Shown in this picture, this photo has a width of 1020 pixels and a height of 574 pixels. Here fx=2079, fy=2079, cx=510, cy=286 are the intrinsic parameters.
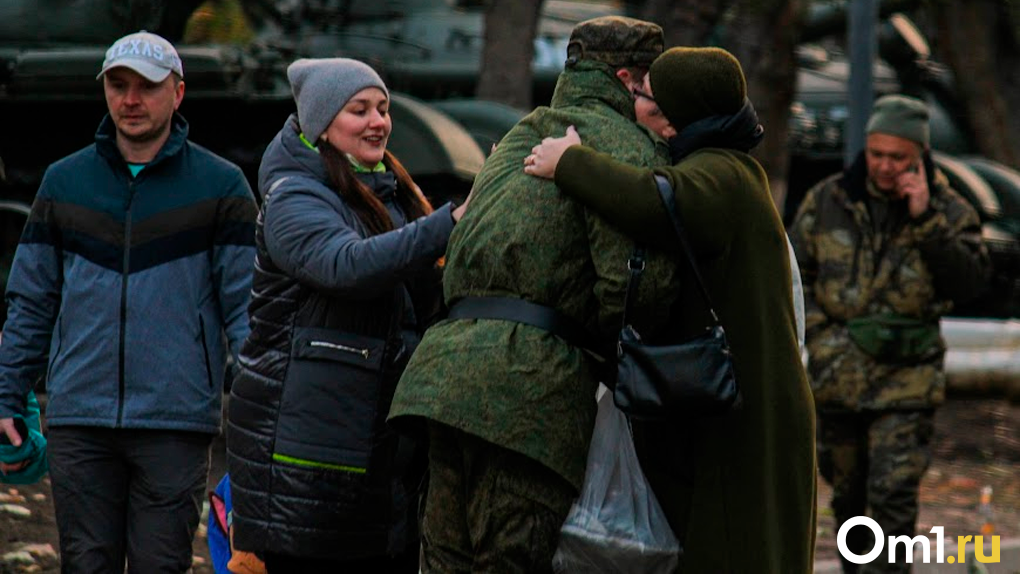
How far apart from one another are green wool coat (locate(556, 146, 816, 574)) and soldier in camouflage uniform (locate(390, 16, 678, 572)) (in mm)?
102

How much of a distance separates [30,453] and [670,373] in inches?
88.5

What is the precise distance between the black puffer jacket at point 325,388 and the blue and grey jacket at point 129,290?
526 mm

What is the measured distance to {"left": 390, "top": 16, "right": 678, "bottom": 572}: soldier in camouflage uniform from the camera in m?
4.56

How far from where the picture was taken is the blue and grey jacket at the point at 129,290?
5742 mm

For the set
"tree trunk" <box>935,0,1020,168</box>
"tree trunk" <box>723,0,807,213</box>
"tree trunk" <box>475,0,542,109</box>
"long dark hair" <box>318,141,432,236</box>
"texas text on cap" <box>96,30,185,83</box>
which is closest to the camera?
"long dark hair" <box>318,141,432,236</box>

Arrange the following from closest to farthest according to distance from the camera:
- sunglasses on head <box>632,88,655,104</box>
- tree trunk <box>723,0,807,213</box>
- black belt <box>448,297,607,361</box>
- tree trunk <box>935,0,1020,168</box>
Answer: black belt <box>448,297,607,361</box>, sunglasses on head <box>632,88,655,104</box>, tree trunk <box>723,0,807,213</box>, tree trunk <box>935,0,1020,168</box>

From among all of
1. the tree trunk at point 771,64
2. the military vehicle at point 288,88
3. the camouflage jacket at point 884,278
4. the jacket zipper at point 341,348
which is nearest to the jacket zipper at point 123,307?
the jacket zipper at point 341,348

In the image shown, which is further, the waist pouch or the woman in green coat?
the waist pouch

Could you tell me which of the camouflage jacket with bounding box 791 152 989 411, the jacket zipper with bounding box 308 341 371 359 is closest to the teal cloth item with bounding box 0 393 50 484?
the jacket zipper with bounding box 308 341 371 359

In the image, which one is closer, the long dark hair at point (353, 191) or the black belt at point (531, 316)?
the black belt at point (531, 316)

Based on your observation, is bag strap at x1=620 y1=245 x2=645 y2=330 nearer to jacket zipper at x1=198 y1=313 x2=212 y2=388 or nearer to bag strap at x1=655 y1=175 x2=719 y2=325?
bag strap at x1=655 y1=175 x2=719 y2=325

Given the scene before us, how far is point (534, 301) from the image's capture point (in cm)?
461

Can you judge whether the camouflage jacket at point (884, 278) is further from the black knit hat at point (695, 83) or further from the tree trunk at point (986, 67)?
the tree trunk at point (986, 67)

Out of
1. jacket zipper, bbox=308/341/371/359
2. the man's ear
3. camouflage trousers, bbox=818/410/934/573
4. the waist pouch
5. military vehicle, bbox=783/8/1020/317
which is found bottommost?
military vehicle, bbox=783/8/1020/317
